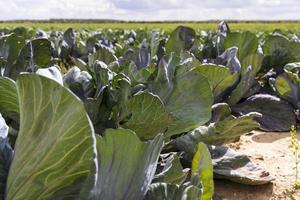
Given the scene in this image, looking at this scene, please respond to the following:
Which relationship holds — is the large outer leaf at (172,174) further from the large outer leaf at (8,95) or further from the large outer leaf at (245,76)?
the large outer leaf at (245,76)

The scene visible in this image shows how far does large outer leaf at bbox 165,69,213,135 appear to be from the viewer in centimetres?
231

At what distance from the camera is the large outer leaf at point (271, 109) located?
12.6 feet

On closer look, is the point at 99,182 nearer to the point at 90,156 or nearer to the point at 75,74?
the point at 90,156

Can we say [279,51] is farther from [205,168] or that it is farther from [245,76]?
[205,168]

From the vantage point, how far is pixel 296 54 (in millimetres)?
4535

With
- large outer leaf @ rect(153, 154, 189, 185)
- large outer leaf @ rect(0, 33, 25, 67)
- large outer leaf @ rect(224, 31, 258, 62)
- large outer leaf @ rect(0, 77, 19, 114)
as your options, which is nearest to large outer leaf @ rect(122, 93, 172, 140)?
large outer leaf @ rect(153, 154, 189, 185)

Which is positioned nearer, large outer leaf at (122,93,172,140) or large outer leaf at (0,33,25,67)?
large outer leaf at (122,93,172,140)

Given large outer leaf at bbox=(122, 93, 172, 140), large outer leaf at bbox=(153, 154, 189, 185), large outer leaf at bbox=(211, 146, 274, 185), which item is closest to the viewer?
large outer leaf at bbox=(153, 154, 189, 185)

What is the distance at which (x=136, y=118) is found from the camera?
2.11m

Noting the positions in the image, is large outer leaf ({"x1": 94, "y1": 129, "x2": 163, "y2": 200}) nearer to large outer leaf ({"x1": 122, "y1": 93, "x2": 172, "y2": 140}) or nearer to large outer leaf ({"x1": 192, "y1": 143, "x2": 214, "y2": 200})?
large outer leaf ({"x1": 192, "y1": 143, "x2": 214, "y2": 200})

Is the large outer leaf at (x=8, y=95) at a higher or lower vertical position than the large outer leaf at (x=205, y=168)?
higher

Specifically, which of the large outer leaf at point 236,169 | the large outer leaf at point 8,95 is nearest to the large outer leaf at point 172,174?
the large outer leaf at point 8,95

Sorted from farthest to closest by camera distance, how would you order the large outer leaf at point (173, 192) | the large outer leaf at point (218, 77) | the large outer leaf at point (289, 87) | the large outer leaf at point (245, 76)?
1. the large outer leaf at point (289, 87)
2. the large outer leaf at point (245, 76)
3. the large outer leaf at point (218, 77)
4. the large outer leaf at point (173, 192)

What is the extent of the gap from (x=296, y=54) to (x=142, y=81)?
2.33 m
